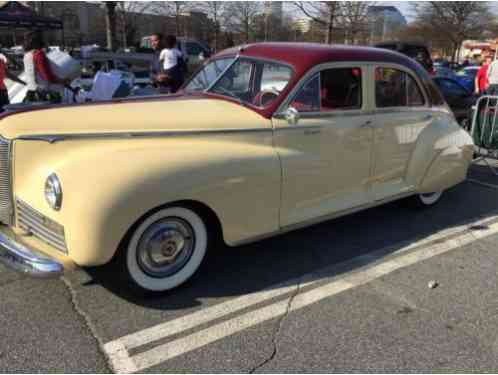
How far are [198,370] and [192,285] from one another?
92cm

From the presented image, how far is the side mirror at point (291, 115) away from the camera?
3.60 metres

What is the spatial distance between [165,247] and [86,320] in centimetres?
68

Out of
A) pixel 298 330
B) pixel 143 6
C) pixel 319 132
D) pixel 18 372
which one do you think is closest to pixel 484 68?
pixel 319 132

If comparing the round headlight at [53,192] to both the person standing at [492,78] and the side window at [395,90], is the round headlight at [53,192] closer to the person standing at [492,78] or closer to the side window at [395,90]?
the side window at [395,90]

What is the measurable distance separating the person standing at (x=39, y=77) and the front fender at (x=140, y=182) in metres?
4.59

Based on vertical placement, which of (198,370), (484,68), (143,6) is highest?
(143,6)

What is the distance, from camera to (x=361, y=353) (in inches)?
107

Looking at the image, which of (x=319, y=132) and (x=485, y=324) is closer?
(x=485, y=324)

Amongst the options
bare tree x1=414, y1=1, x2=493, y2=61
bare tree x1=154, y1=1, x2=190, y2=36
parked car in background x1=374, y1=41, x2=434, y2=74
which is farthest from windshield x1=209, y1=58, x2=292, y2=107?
bare tree x1=414, y1=1, x2=493, y2=61

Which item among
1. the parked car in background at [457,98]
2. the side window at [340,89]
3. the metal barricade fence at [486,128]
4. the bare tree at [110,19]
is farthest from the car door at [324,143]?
the bare tree at [110,19]

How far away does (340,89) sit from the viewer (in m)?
4.02

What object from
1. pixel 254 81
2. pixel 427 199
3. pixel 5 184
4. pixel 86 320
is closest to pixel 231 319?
pixel 86 320

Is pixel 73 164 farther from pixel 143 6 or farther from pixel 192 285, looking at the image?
pixel 143 6

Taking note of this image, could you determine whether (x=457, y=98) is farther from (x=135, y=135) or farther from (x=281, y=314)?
(x=135, y=135)
